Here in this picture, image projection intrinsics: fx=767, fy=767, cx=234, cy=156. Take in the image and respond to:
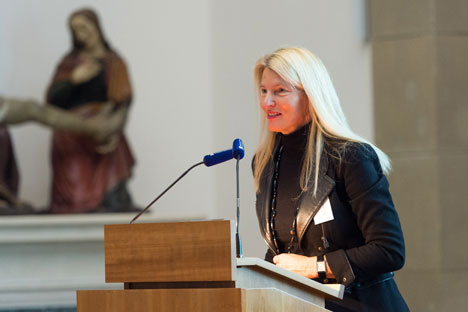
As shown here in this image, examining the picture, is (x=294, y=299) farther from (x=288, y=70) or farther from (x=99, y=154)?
(x=99, y=154)

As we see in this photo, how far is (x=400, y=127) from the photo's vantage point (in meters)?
6.03

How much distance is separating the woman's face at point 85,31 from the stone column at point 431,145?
108 inches

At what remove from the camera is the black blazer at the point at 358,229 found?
2.60 m

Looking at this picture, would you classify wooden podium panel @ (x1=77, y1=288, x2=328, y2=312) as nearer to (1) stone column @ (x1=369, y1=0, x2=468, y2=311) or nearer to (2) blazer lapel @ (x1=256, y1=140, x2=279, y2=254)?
(2) blazer lapel @ (x1=256, y1=140, x2=279, y2=254)

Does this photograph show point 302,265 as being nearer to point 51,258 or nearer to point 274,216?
point 274,216

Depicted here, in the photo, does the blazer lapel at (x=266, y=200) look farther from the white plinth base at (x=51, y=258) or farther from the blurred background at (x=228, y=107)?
the white plinth base at (x=51, y=258)

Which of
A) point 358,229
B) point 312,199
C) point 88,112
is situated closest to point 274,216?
point 312,199

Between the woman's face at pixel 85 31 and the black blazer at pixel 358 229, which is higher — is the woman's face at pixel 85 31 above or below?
above

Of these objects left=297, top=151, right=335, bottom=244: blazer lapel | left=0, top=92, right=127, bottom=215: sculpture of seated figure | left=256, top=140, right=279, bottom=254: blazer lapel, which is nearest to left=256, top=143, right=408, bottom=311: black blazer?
left=297, top=151, right=335, bottom=244: blazer lapel

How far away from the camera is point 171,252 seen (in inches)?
87.3

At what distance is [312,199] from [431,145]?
11.3 ft

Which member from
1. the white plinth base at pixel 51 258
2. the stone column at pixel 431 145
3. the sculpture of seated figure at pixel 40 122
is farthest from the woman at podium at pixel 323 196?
the sculpture of seated figure at pixel 40 122

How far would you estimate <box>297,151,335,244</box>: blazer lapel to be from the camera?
8.92 ft

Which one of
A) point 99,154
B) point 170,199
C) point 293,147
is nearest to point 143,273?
point 293,147
